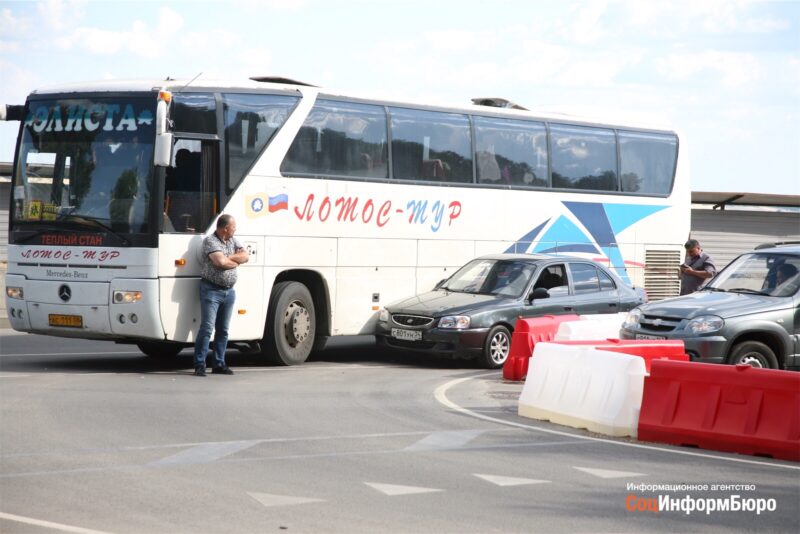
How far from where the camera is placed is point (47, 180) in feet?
53.3

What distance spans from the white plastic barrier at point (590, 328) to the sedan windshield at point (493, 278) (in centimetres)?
107

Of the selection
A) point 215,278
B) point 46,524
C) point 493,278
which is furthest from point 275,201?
point 46,524

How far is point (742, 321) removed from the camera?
14719 mm

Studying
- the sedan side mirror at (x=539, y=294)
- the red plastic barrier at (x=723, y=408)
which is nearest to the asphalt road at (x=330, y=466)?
the red plastic barrier at (x=723, y=408)

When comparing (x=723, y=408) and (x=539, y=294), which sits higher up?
(x=539, y=294)

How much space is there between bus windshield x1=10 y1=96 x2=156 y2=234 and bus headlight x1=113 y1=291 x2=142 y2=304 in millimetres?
757

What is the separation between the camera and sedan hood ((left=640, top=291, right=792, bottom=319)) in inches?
587

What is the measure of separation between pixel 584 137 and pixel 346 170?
599 cm

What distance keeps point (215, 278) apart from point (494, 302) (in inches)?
174

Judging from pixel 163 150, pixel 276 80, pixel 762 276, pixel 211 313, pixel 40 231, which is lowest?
pixel 211 313

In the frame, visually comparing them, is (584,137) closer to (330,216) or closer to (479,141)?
(479,141)

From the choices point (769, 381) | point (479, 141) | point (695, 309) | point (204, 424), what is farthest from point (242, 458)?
point (479, 141)

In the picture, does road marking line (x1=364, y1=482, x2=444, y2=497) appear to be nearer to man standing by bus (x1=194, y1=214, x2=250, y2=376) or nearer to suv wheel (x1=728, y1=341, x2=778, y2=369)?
suv wheel (x1=728, y1=341, x2=778, y2=369)

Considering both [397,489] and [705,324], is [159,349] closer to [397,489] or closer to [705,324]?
[705,324]
